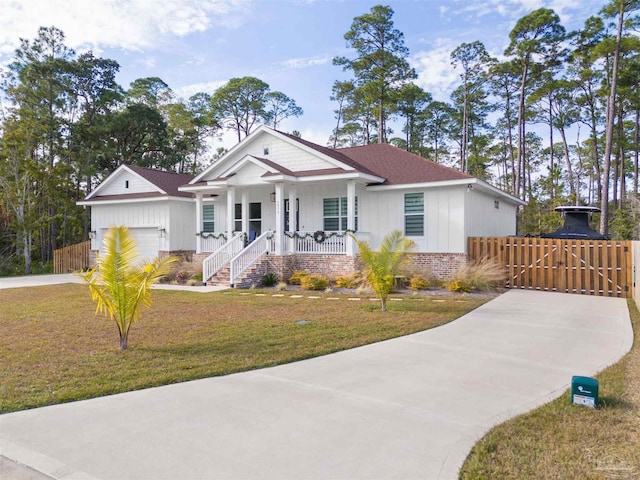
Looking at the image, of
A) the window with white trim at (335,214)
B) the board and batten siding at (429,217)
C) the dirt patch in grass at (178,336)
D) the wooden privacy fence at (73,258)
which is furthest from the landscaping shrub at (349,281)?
the wooden privacy fence at (73,258)

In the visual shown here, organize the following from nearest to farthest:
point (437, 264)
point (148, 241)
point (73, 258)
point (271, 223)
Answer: point (437, 264)
point (271, 223)
point (148, 241)
point (73, 258)

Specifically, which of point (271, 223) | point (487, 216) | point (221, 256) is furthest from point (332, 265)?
point (487, 216)

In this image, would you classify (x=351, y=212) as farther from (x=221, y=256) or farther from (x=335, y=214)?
(x=221, y=256)

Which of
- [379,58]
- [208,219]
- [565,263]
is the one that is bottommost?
[565,263]

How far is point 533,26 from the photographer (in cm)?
2617

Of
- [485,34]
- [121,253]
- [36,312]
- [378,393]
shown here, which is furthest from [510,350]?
[485,34]

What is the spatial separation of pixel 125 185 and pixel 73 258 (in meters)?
5.41

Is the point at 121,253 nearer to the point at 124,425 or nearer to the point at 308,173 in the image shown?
the point at 124,425

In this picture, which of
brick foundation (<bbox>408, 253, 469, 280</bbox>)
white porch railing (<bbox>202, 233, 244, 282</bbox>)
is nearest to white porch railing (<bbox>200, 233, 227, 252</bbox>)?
white porch railing (<bbox>202, 233, 244, 282</bbox>)

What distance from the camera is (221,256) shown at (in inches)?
655

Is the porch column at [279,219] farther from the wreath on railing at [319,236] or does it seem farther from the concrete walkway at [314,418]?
the concrete walkway at [314,418]

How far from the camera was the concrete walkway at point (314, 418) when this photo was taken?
3.08 metres

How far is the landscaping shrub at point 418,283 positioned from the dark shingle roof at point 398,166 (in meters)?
3.75

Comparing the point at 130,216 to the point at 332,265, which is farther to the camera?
the point at 130,216
